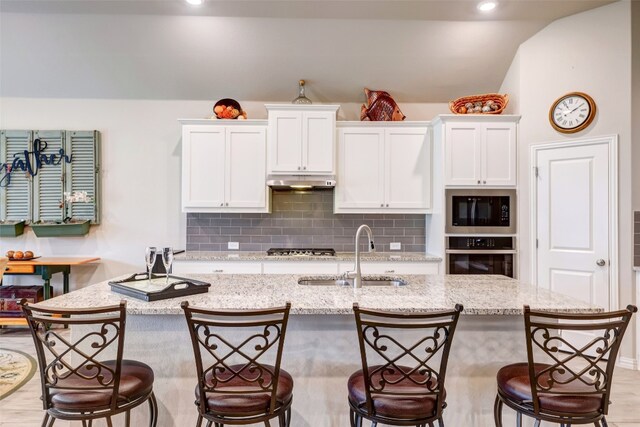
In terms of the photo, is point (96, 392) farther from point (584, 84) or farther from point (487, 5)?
point (584, 84)

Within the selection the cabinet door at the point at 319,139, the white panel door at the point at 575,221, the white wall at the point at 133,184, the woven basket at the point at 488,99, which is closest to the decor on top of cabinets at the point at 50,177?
the white wall at the point at 133,184

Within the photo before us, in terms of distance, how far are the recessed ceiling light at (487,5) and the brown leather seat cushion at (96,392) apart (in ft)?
12.8

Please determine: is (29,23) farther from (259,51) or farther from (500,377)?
(500,377)

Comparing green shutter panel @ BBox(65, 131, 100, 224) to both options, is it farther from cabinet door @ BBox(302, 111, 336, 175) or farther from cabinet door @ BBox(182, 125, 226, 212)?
cabinet door @ BBox(302, 111, 336, 175)

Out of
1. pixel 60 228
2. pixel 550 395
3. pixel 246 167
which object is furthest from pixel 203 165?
pixel 550 395

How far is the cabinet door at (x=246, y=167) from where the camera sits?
3910mm

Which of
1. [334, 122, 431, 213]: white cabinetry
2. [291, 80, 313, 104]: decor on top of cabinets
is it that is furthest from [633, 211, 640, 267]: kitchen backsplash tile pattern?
[291, 80, 313, 104]: decor on top of cabinets

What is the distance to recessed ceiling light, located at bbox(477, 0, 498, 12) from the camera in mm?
3314

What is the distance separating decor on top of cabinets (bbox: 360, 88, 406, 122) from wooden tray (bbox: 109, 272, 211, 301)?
9.17ft

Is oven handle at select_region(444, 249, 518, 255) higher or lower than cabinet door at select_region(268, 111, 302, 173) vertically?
lower

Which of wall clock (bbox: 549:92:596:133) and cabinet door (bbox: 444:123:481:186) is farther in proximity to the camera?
cabinet door (bbox: 444:123:481:186)

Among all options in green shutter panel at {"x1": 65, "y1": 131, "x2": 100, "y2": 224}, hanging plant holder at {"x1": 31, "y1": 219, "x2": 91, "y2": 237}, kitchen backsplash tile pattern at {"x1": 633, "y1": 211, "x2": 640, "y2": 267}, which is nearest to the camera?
kitchen backsplash tile pattern at {"x1": 633, "y1": 211, "x2": 640, "y2": 267}

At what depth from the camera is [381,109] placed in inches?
159

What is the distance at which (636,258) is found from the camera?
126 inches
